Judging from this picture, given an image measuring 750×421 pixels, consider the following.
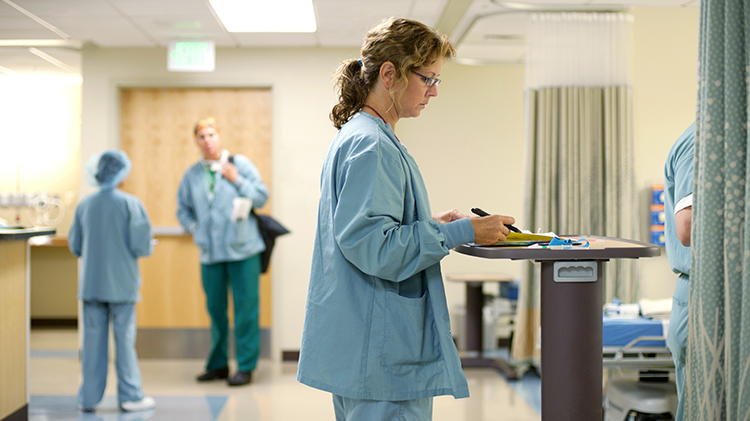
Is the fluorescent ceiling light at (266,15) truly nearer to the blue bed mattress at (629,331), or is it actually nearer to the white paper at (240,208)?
the white paper at (240,208)

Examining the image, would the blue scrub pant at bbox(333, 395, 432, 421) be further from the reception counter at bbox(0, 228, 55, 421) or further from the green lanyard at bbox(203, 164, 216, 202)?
the green lanyard at bbox(203, 164, 216, 202)

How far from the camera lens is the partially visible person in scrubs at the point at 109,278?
3.08 metres

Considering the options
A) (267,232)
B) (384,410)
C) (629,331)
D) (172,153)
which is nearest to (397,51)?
(384,410)

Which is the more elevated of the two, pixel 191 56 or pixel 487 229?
pixel 191 56

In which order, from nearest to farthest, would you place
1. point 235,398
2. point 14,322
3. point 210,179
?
1. point 14,322
2. point 235,398
3. point 210,179

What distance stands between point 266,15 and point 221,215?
4.50 feet

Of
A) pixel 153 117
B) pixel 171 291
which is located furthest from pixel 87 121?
pixel 171 291

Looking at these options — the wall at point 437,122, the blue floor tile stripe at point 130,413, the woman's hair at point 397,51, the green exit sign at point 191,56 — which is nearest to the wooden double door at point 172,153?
the wall at point 437,122

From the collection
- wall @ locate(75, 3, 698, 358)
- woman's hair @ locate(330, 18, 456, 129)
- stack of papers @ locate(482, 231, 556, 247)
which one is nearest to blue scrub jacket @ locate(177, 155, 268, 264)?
wall @ locate(75, 3, 698, 358)

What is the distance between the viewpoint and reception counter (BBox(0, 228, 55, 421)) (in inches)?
106

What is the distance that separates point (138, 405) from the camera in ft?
10.5

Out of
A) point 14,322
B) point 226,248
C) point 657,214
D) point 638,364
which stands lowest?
point 638,364

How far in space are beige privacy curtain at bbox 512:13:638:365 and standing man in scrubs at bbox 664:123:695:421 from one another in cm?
179

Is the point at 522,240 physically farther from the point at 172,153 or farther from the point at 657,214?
the point at 172,153
